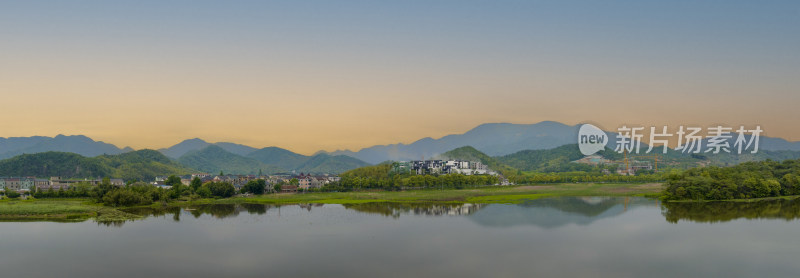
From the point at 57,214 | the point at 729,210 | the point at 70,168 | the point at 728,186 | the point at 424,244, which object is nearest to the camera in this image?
the point at 424,244

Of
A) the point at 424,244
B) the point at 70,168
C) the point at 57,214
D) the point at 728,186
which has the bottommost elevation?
the point at 424,244

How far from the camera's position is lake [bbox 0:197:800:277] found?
22.3 meters

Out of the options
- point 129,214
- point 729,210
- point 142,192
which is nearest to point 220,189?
point 142,192

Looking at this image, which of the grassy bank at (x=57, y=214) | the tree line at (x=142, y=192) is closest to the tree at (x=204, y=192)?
the tree line at (x=142, y=192)

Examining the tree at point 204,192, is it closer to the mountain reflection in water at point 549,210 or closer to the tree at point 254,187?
the tree at point 254,187

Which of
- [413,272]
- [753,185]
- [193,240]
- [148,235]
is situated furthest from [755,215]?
[148,235]

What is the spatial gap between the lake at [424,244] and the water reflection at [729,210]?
0.15 m

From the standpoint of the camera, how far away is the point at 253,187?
70.6 metres

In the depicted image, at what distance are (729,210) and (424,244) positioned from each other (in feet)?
98.5

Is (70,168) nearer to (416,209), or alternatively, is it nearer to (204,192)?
(204,192)

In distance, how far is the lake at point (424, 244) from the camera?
73.1ft

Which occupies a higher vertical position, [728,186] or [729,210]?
[728,186]

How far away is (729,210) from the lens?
42.3 metres

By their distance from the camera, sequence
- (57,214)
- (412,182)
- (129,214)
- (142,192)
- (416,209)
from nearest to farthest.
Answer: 1. (57,214)
2. (129,214)
3. (416,209)
4. (142,192)
5. (412,182)
